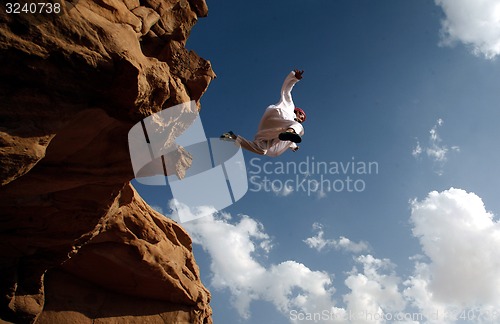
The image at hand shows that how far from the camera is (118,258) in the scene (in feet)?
45.8

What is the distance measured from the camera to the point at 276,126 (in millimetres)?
11961

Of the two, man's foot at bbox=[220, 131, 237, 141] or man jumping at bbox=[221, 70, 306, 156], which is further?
man jumping at bbox=[221, 70, 306, 156]

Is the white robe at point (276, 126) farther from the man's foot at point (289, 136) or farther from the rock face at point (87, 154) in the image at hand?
the rock face at point (87, 154)

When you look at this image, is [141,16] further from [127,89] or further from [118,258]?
[118,258]

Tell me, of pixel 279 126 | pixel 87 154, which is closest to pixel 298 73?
pixel 279 126

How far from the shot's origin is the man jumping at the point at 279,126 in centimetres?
1169

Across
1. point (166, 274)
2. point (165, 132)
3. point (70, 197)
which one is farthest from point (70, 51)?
point (166, 274)

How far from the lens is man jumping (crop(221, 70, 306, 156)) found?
11.7m

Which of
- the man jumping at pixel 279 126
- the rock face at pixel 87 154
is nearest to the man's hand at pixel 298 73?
the man jumping at pixel 279 126

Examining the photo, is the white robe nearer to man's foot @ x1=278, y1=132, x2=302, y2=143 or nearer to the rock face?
man's foot @ x1=278, y1=132, x2=302, y2=143

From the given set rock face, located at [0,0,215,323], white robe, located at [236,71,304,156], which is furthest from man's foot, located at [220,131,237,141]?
rock face, located at [0,0,215,323]

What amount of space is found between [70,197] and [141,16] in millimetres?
4810

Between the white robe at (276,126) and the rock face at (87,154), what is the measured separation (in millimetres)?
3926

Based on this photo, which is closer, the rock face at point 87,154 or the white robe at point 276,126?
the rock face at point 87,154
